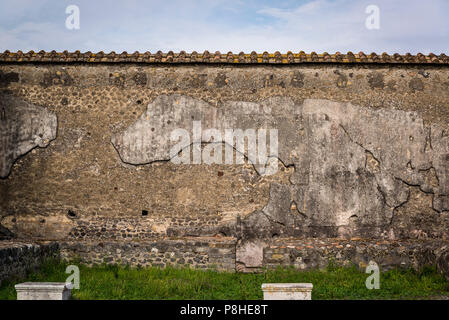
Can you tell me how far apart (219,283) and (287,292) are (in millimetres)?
1970

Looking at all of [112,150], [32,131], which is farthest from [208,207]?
[32,131]

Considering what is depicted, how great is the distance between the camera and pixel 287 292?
6.37 metres

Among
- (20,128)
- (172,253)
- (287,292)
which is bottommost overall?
(172,253)

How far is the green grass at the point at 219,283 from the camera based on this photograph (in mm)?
7277

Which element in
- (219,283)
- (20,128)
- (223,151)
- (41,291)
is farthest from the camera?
(20,128)

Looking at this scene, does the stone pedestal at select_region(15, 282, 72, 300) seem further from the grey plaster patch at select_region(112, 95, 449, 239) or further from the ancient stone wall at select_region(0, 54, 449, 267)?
the grey plaster patch at select_region(112, 95, 449, 239)

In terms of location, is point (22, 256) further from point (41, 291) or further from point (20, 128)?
point (20, 128)

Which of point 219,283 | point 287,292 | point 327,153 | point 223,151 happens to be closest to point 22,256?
point 219,283

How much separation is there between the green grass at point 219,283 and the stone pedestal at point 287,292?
0.77 meters

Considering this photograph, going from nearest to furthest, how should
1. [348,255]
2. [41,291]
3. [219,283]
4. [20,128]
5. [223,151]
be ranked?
[41,291]
[219,283]
[348,255]
[223,151]
[20,128]

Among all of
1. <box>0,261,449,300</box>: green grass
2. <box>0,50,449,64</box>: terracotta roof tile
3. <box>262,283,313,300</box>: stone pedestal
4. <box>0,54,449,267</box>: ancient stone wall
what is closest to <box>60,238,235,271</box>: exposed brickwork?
<box>0,261,449,300</box>: green grass

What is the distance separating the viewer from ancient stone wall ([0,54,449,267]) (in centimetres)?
963

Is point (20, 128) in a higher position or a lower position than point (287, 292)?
higher

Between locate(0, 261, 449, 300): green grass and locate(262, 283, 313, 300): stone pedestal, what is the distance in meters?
0.77
